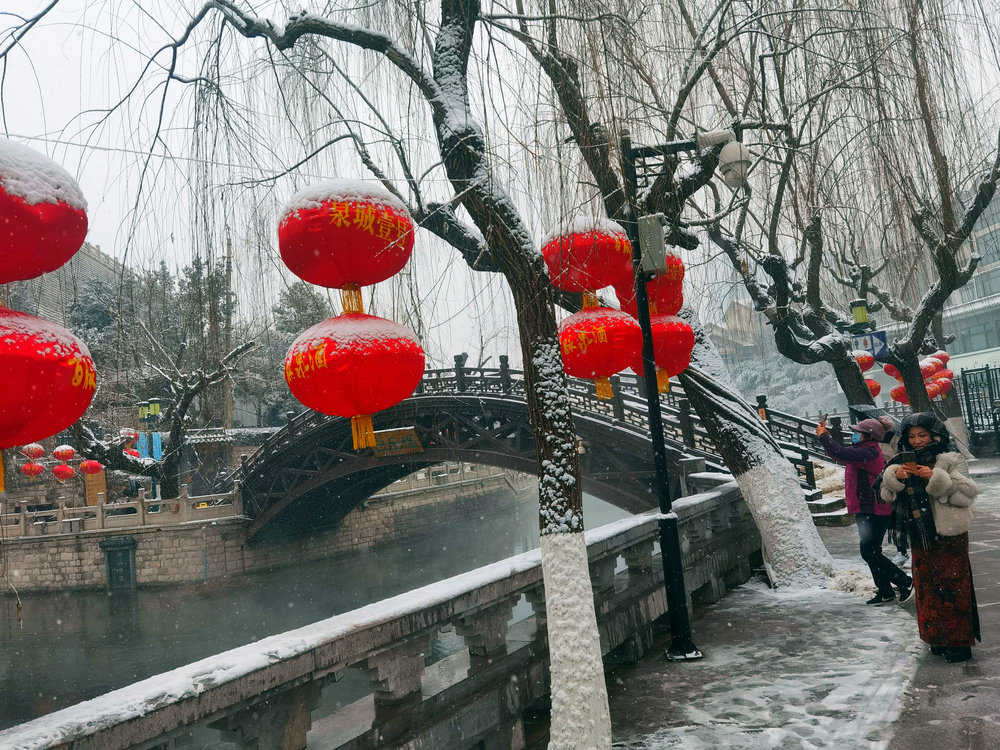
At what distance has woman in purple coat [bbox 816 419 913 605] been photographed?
20.1 feet

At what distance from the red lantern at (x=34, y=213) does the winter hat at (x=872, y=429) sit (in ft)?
19.5

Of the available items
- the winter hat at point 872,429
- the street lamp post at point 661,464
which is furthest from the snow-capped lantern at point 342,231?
the winter hat at point 872,429

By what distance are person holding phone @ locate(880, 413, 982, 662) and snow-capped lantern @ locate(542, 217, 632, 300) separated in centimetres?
205

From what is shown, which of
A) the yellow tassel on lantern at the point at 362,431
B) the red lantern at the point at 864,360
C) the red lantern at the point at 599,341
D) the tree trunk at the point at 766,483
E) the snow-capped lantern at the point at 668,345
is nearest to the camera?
the yellow tassel on lantern at the point at 362,431

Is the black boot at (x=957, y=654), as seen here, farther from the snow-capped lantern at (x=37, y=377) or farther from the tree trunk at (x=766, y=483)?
the snow-capped lantern at (x=37, y=377)

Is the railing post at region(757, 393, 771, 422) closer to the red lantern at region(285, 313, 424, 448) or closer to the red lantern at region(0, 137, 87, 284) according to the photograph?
the red lantern at region(285, 313, 424, 448)

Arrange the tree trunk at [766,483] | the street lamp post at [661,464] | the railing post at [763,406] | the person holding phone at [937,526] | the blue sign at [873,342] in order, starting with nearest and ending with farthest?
the person holding phone at [937,526] < the street lamp post at [661,464] < the tree trunk at [766,483] < the blue sign at [873,342] < the railing post at [763,406]

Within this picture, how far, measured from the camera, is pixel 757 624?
6000 mm

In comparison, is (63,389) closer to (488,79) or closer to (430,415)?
(488,79)

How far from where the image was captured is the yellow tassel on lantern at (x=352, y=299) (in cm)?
365

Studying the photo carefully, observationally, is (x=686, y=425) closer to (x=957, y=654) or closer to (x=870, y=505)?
(x=870, y=505)

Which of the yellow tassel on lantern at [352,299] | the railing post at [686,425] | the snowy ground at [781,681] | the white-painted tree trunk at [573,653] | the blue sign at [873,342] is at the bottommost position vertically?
the snowy ground at [781,681]

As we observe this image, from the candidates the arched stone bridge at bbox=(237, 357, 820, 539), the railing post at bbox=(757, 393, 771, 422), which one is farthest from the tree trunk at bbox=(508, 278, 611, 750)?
the railing post at bbox=(757, 393, 771, 422)

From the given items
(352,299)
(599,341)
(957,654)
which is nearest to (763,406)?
(957,654)
